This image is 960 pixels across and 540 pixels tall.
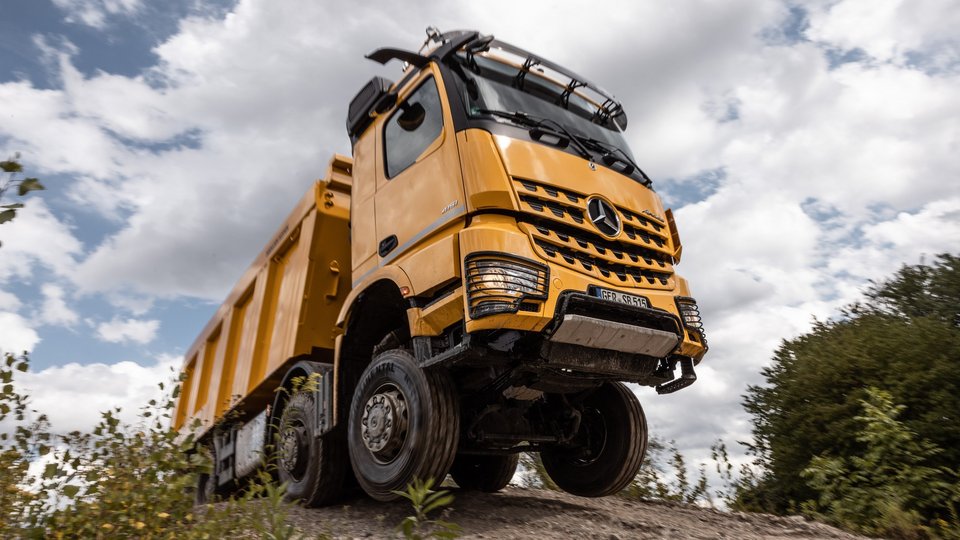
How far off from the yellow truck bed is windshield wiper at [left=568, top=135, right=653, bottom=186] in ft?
7.62

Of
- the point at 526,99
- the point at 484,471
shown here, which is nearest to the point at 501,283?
the point at 526,99

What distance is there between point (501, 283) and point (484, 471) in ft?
10.9

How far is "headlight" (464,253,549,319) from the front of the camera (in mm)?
3609

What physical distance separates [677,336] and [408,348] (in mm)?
1819

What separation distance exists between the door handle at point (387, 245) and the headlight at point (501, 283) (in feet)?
3.27

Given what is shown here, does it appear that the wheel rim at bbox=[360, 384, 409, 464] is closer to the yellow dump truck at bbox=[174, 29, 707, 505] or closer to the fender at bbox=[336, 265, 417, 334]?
the yellow dump truck at bbox=[174, 29, 707, 505]

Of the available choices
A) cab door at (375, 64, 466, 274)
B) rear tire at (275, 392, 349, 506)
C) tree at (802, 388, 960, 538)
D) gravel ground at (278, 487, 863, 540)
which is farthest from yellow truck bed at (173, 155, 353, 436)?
tree at (802, 388, 960, 538)

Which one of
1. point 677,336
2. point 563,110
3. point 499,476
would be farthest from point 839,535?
point 563,110

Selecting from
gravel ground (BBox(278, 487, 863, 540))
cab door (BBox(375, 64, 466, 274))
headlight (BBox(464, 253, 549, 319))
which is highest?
cab door (BBox(375, 64, 466, 274))

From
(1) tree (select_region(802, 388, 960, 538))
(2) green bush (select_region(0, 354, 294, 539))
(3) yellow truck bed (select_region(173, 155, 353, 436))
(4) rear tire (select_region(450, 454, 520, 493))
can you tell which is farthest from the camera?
(4) rear tire (select_region(450, 454, 520, 493))

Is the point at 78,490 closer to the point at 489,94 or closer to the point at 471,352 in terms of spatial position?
the point at 471,352

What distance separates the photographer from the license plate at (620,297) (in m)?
3.95

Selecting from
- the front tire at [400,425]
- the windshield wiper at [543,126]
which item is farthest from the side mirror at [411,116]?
the front tire at [400,425]

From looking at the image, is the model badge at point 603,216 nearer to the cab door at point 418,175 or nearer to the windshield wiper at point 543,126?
the windshield wiper at point 543,126
